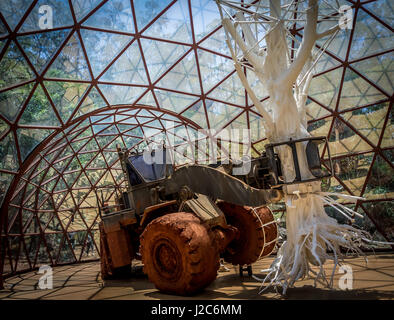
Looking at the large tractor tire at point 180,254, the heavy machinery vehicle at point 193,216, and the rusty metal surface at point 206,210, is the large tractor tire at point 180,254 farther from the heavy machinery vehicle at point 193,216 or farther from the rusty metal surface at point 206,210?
the rusty metal surface at point 206,210

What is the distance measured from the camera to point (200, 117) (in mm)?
16391

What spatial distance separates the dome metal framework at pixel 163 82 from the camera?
1156 centimetres

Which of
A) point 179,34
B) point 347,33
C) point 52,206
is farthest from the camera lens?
point 52,206

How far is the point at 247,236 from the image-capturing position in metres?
8.11

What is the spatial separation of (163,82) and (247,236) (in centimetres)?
928

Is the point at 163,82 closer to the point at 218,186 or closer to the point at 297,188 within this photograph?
the point at 218,186

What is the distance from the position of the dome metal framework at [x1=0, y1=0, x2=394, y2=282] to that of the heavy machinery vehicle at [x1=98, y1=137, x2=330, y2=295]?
5.92 metres

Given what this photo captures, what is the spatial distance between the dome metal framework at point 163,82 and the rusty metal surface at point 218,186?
767 centimetres

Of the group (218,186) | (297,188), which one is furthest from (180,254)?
(297,188)

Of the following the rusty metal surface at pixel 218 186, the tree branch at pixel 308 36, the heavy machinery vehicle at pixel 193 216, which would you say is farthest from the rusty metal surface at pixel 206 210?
the tree branch at pixel 308 36

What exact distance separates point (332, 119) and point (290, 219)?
10340mm

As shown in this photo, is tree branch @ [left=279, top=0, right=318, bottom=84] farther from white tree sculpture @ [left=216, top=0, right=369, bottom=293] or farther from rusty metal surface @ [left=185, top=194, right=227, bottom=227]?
rusty metal surface @ [left=185, top=194, right=227, bottom=227]
